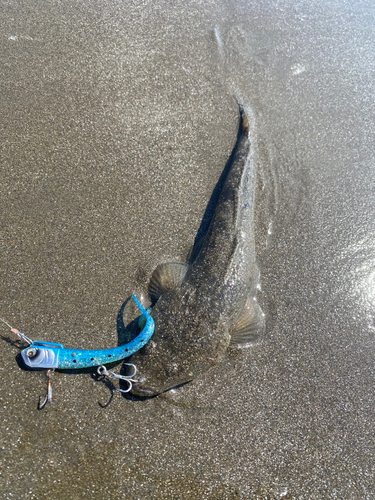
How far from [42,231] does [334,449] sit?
3.11 metres

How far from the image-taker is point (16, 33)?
4.05 meters

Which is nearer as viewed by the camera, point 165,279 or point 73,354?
point 73,354

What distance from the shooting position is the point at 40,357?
2740 millimetres

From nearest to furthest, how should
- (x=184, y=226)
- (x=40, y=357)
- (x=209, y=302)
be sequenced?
(x=40, y=357) → (x=209, y=302) → (x=184, y=226)

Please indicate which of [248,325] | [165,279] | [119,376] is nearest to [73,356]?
[119,376]

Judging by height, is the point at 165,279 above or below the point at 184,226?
below

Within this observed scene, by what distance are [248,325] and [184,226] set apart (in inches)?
45.0

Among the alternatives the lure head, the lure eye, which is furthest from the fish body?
the lure eye

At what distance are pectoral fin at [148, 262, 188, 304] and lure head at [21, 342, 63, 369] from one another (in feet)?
3.13

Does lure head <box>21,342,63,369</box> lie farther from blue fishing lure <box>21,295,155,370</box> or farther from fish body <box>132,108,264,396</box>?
fish body <box>132,108,264,396</box>

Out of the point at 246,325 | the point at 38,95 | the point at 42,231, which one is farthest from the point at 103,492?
the point at 38,95

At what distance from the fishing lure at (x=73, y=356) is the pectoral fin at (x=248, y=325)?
2.62 ft

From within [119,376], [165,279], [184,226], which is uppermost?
[184,226]

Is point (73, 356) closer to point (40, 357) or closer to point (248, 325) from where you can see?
point (40, 357)
